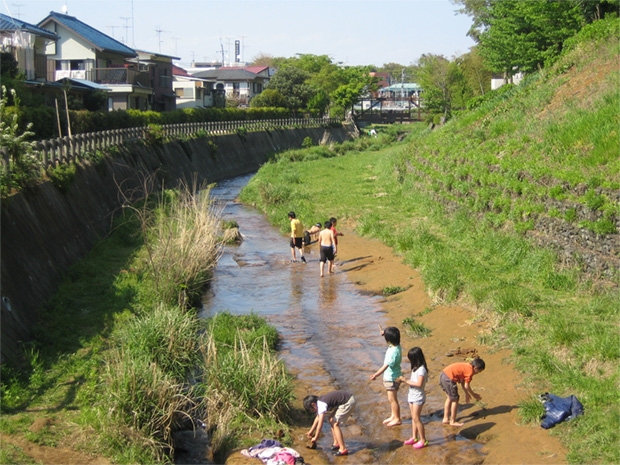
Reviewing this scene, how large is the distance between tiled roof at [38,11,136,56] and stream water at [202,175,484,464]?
111 feet

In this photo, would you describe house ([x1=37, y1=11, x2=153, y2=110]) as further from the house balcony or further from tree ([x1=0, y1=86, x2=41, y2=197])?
tree ([x1=0, y1=86, x2=41, y2=197])

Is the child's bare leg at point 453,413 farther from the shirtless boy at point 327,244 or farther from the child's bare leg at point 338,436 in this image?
the shirtless boy at point 327,244

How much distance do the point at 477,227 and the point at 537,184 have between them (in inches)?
106

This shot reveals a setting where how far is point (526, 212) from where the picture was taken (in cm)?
1644

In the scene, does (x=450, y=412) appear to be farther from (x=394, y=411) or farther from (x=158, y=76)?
(x=158, y=76)

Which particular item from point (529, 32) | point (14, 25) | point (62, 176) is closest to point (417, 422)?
point (62, 176)

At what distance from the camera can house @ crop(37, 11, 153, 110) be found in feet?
169

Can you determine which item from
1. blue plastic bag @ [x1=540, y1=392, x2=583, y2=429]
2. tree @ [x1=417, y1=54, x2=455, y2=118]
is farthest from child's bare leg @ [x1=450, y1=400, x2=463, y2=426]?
tree @ [x1=417, y1=54, x2=455, y2=118]

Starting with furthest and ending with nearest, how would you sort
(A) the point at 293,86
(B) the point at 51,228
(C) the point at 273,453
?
(A) the point at 293,86 → (B) the point at 51,228 → (C) the point at 273,453

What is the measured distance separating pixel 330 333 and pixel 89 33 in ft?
151

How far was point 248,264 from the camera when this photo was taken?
20953 mm

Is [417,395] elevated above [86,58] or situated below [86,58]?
below

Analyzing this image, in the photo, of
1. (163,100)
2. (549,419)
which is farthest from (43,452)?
(163,100)

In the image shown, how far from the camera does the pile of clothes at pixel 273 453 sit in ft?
28.8
